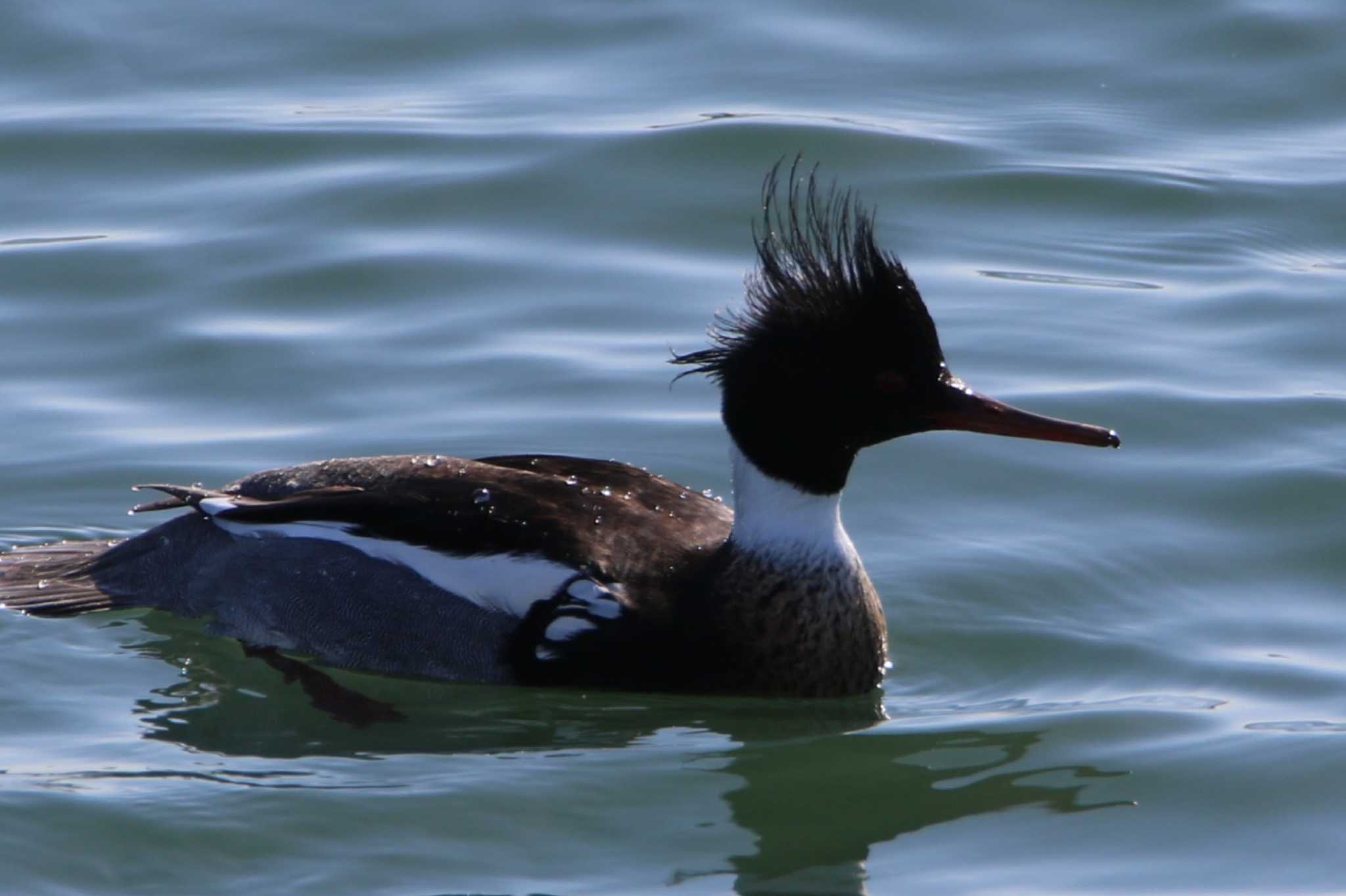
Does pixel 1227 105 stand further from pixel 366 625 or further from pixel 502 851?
pixel 502 851

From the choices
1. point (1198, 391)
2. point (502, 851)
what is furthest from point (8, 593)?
point (1198, 391)

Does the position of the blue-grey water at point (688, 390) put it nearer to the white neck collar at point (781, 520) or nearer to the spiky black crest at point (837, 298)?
the white neck collar at point (781, 520)

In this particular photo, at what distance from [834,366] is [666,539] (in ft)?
2.73

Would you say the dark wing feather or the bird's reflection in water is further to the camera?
the dark wing feather

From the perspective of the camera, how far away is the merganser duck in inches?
277

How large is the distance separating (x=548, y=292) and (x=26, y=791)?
4906 millimetres

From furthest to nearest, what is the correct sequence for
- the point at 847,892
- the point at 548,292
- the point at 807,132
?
the point at 807,132, the point at 548,292, the point at 847,892

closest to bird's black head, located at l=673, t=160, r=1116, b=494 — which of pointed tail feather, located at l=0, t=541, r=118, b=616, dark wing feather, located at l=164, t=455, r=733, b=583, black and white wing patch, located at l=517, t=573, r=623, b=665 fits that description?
dark wing feather, located at l=164, t=455, r=733, b=583

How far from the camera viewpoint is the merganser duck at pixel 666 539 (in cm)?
704

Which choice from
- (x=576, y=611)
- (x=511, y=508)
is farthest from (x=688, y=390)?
(x=576, y=611)

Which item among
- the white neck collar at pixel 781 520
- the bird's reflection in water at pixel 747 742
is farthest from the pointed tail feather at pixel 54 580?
the white neck collar at pixel 781 520

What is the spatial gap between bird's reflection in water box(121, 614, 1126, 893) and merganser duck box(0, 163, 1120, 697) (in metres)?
0.09

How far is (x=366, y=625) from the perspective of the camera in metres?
7.41

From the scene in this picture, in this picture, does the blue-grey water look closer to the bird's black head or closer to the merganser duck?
the merganser duck
